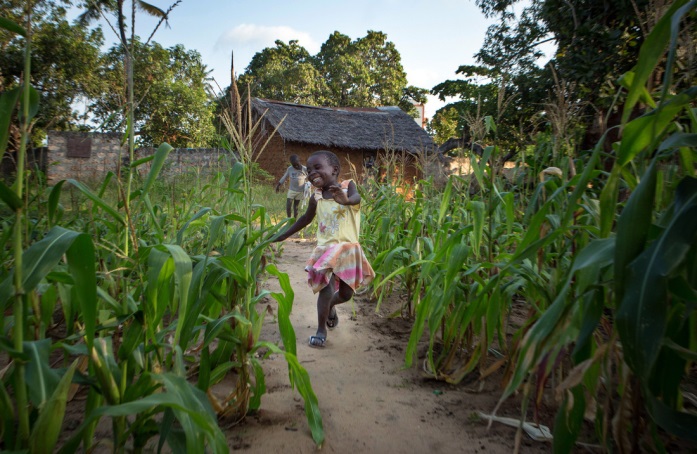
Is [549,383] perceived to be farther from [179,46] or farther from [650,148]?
[179,46]

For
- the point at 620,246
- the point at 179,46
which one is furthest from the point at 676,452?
the point at 179,46

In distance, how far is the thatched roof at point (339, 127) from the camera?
633 inches

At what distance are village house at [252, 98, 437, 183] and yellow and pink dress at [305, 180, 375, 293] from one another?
37.5 feet

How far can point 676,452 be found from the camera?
1482 millimetres

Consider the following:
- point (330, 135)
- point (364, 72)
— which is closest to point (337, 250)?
point (330, 135)

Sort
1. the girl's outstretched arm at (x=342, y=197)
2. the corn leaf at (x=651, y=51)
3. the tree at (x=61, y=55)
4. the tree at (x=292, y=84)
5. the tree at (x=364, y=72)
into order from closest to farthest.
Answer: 1. the corn leaf at (x=651, y=51)
2. the girl's outstretched arm at (x=342, y=197)
3. the tree at (x=61, y=55)
4. the tree at (x=292, y=84)
5. the tree at (x=364, y=72)

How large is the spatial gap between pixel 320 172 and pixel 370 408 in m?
1.61

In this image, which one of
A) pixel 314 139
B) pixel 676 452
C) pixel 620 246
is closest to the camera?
pixel 620 246

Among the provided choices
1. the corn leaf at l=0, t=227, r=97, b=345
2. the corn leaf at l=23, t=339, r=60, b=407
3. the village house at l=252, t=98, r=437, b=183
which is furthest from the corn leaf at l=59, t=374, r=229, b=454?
the village house at l=252, t=98, r=437, b=183

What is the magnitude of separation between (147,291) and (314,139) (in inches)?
597

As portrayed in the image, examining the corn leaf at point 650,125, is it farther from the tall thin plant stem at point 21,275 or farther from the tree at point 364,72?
the tree at point 364,72

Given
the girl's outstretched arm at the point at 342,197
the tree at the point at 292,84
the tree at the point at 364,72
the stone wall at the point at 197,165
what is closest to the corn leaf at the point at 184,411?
the girl's outstretched arm at the point at 342,197

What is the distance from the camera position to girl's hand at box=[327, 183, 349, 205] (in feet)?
9.50

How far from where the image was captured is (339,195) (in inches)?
114
